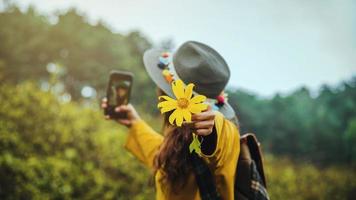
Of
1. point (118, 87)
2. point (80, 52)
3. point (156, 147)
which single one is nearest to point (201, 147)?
point (156, 147)

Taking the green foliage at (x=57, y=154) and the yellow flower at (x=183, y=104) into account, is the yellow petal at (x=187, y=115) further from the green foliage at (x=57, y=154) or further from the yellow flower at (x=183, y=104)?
the green foliage at (x=57, y=154)

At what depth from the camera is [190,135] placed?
5.08 feet

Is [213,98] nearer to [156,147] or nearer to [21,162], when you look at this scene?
Result: [156,147]

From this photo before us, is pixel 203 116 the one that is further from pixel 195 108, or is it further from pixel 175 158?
pixel 175 158

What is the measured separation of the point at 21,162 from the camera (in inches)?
133

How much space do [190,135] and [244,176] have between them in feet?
0.97

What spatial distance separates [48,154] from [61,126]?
1.30 feet

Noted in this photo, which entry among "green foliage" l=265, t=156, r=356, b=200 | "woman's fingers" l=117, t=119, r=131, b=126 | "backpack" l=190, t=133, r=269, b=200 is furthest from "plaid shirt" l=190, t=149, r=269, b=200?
"green foliage" l=265, t=156, r=356, b=200

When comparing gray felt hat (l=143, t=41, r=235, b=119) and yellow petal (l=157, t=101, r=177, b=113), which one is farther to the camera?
gray felt hat (l=143, t=41, r=235, b=119)

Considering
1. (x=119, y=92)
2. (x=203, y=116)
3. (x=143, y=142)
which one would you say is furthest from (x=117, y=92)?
(x=203, y=116)

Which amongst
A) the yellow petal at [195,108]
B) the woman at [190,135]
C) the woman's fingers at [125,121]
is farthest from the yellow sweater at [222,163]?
the woman's fingers at [125,121]

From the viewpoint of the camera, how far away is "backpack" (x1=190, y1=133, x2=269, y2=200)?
5.04 feet

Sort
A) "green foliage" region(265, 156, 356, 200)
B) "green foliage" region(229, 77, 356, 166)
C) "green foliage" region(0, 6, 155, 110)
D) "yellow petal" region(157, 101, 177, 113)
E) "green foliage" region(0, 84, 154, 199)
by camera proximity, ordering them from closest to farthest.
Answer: "yellow petal" region(157, 101, 177, 113) → "green foliage" region(0, 84, 154, 199) → "green foliage" region(265, 156, 356, 200) → "green foliage" region(229, 77, 356, 166) → "green foliage" region(0, 6, 155, 110)

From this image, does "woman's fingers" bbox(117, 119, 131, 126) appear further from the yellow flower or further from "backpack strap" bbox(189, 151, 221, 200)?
the yellow flower
